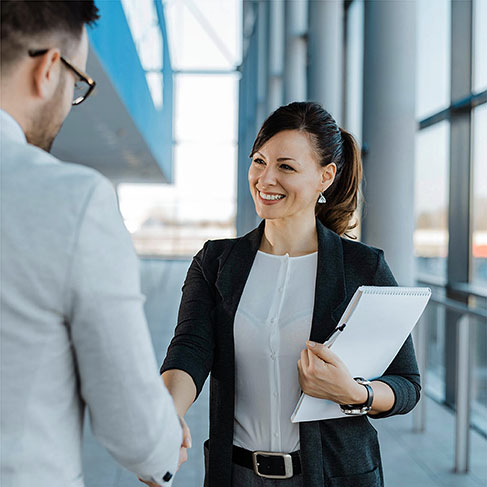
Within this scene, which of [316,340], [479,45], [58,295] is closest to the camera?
[58,295]

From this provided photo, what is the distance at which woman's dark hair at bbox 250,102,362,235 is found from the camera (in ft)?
5.83

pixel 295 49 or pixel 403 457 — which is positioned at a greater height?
pixel 295 49

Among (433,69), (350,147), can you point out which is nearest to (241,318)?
(350,147)

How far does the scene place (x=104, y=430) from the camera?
3.14 feet

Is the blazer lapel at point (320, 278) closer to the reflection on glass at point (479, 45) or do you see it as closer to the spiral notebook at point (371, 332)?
the spiral notebook at point (371, 332)

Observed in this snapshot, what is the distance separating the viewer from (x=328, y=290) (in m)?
1.66

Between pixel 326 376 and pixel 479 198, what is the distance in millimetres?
4085

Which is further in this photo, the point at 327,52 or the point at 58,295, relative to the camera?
the point at 327,52

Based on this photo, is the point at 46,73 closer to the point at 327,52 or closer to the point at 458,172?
the point at 458,172

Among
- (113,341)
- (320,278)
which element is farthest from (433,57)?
(113,341)

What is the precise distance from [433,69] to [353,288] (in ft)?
15.9

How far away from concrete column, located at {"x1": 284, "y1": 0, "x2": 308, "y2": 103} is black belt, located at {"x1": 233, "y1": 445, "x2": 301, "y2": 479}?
7921 mm

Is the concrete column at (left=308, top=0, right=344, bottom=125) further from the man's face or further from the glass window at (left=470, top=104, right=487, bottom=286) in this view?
the man's face

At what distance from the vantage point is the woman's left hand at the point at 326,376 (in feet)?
4.92
